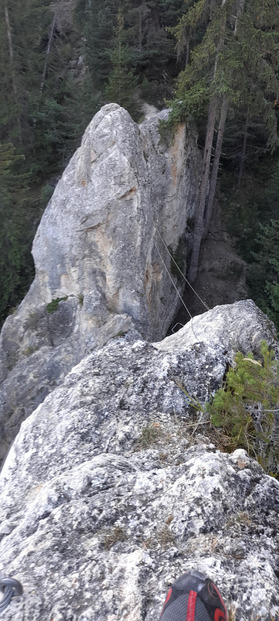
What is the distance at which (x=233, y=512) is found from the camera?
3.40 m

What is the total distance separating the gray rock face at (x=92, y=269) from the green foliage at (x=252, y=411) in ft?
22.9

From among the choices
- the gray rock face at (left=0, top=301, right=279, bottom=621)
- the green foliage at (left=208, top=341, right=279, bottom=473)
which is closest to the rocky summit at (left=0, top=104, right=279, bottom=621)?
the gray rock face at (left=0, top=301, right=279, bottom=621)

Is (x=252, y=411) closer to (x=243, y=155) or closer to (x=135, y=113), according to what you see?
(x=135, y=113)

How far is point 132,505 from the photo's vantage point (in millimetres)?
3535

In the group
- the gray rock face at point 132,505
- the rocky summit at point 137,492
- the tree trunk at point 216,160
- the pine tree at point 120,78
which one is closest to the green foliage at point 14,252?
the pine tree at point 120,78

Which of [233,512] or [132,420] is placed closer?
[233,512]

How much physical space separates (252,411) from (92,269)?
28.0ft

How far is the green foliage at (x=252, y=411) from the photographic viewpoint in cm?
432

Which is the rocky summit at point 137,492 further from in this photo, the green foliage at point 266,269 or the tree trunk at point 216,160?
the tree trunk at point 216,160

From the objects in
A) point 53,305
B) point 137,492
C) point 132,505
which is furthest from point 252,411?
point 53,305

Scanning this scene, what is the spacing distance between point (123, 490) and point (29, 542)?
869 millimetres

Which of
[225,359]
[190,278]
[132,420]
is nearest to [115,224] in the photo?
[190,278]

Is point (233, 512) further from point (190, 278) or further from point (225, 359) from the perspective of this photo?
point (190, 278)

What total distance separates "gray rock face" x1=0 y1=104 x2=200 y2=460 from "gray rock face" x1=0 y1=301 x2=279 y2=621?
6.04 metres
